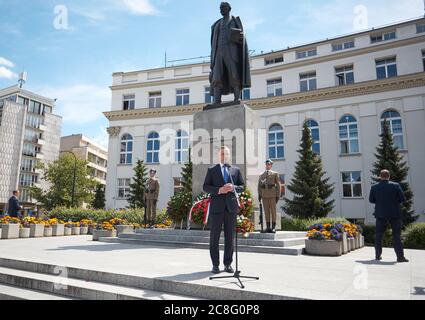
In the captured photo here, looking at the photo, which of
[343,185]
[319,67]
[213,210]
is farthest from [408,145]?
[213,210]

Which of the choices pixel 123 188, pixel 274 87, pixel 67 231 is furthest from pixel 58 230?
pixel 274 87

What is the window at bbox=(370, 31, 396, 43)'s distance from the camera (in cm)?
3306

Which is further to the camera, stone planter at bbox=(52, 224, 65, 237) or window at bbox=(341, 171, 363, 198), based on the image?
window at bbox=(341, 171, 363, 198)

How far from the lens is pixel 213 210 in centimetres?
557

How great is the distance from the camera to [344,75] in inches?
1378

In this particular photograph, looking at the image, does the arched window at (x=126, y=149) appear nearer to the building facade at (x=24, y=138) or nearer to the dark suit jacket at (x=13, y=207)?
the dark suit jacket at (x=13, y=207)

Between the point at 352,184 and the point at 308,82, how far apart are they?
12111 mm

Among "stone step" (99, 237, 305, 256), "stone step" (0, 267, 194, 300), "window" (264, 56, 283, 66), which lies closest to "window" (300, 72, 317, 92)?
"window" (264, 56, 283, 66)

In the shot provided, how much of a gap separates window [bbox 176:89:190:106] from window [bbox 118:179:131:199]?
11.8 meters

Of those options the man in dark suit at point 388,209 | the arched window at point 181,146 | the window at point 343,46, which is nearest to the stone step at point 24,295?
the man in dark suit at point 388,209

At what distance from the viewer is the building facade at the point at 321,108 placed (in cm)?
3131

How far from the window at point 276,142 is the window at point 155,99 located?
15233 mm

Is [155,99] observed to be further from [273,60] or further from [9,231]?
[9,231]

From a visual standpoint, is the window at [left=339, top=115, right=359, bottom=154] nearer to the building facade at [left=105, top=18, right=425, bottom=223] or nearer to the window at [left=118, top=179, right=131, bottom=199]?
the building facade at [left=105, top=18, right=425, bottom=223]
